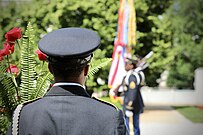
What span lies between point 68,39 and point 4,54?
0.90 metres

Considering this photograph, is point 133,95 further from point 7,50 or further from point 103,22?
point 103,22

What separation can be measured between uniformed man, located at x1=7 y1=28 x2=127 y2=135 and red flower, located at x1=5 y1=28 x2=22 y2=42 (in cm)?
83

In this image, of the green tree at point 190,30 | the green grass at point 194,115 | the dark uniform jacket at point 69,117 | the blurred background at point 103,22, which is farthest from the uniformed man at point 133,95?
the green tree at point 190,30

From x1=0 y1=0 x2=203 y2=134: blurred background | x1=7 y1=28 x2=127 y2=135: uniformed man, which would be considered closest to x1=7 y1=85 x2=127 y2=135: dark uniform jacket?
x1=7 y1=28 x2=127 y2=135: uniformed man

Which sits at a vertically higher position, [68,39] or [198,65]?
[68,39]

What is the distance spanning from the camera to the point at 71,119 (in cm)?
212

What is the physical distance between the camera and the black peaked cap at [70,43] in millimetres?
2184

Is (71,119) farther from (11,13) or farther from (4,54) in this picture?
(11,13)

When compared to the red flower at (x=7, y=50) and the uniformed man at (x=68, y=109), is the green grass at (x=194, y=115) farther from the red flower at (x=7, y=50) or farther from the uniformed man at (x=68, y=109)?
the uniformed man at (x=68, y=109)

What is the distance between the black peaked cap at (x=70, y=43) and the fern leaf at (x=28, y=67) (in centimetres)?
78

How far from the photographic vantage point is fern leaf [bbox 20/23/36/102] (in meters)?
3.01

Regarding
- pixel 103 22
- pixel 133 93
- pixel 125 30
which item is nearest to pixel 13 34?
pixel 133 93

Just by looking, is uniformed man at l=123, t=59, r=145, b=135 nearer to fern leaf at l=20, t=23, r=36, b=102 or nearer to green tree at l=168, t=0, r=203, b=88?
fern leaf at l=20, t=23, r=36, b=102

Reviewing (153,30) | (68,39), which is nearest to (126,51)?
(153,30)
